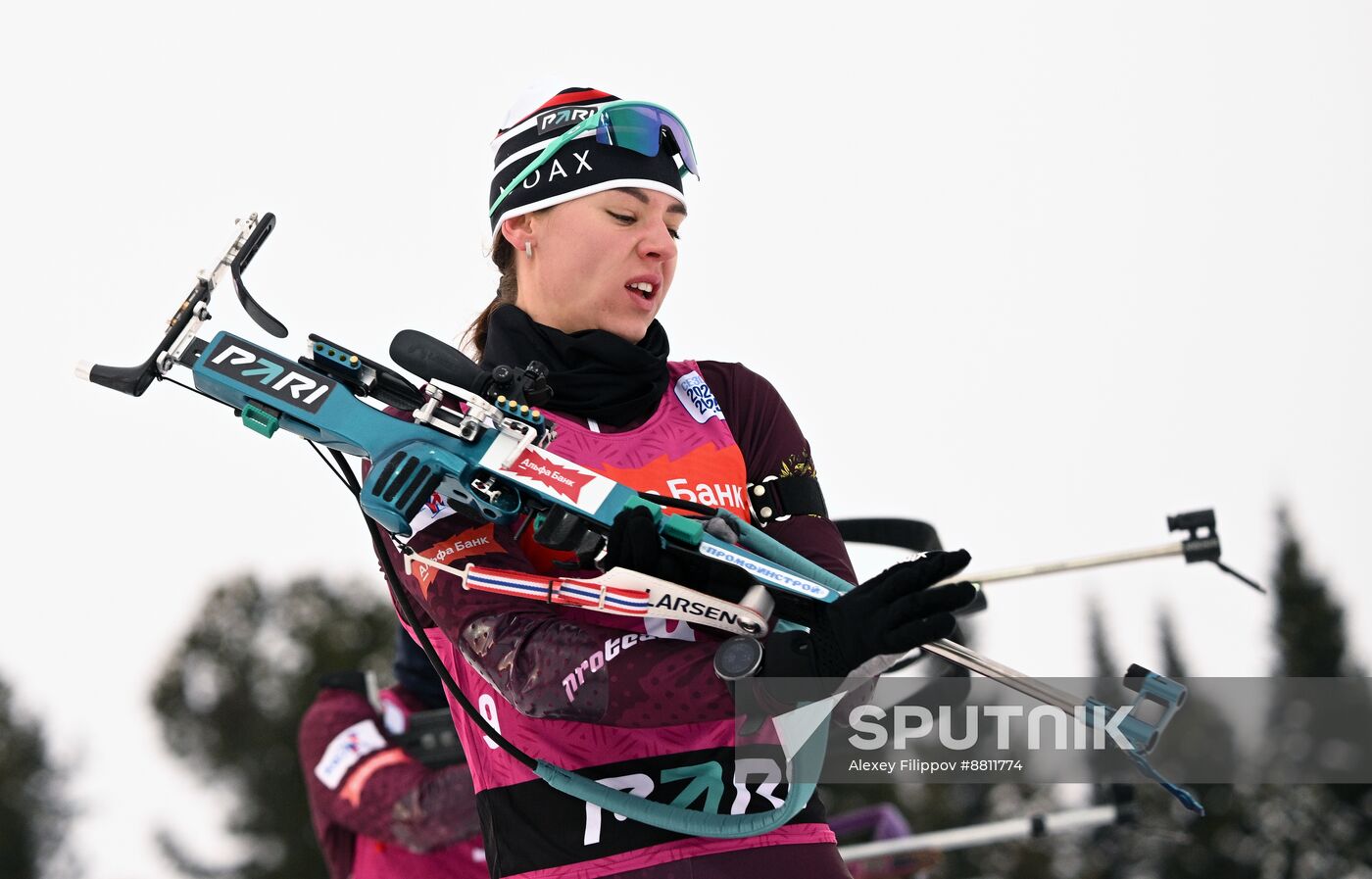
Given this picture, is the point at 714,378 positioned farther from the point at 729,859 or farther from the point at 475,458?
the point at 729,859

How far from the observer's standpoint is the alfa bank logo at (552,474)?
2.62 metres

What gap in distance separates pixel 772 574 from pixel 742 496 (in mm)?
477

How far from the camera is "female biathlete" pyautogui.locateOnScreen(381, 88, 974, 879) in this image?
244 centimetres

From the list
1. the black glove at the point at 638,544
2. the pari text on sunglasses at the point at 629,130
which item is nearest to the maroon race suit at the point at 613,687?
the black glove at the point at 638,544

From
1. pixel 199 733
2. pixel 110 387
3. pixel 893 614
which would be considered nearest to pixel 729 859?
pixel 893 614

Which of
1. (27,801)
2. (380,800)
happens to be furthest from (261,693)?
(380,800)

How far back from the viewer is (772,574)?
254 centimetres

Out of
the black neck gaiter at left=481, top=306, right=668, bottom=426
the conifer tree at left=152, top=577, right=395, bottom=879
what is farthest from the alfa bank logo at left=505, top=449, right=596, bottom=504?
the conifer tree at left=152, top=577, right=395, bottom=879

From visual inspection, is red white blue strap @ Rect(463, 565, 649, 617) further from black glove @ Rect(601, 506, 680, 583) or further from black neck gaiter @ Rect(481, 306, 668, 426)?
black neck gaiter @ Rect(481, 306, 668, 426)

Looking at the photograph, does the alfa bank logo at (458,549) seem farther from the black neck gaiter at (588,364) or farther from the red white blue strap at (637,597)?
the black neck gaiter at (588,364)

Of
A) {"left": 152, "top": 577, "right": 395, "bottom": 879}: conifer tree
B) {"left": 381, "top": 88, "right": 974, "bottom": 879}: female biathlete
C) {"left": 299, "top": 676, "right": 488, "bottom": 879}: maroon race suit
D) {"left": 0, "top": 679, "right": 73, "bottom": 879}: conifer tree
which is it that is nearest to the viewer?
{"left": 381, "top": 88, "right": 974, "bottom": 879}: female biathlete

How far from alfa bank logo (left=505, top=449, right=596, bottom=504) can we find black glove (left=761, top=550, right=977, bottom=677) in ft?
1.70

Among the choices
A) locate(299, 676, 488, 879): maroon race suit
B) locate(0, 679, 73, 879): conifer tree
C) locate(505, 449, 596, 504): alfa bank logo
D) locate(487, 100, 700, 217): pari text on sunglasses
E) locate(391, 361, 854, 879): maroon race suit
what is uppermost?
locate(487, 100, 700, 217): pari text on sunglasses

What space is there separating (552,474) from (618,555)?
19cm
